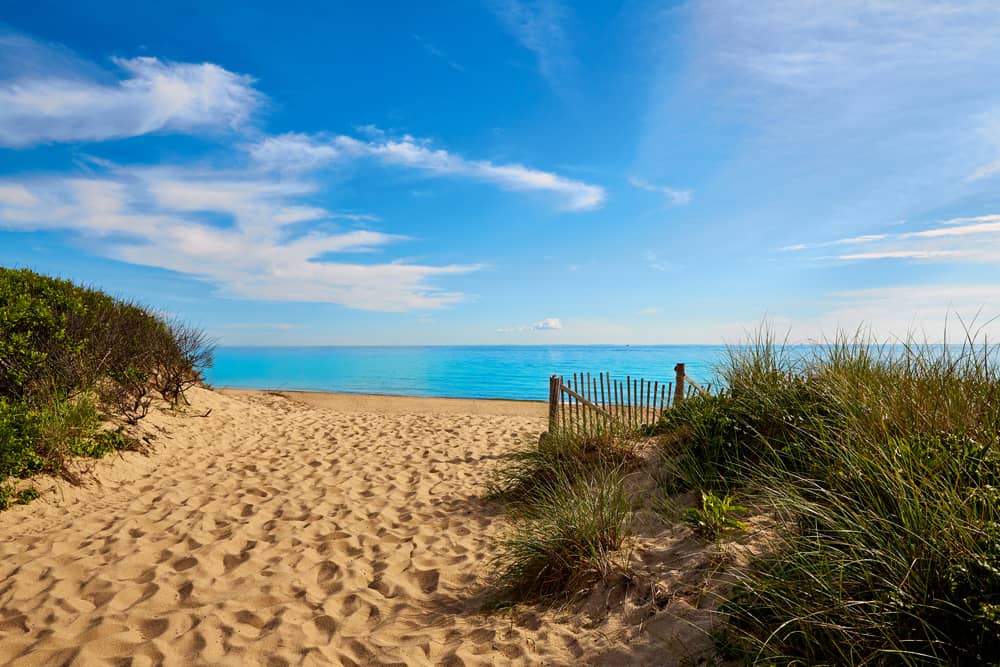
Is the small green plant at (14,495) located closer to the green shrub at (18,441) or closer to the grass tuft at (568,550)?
the green shrub at (18,441)

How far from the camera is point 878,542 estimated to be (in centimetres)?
247

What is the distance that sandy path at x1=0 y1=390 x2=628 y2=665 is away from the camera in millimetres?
3309

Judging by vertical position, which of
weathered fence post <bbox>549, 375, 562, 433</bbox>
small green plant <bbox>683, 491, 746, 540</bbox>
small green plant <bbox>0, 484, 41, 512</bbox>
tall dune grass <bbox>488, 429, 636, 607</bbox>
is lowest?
small green plant <bbox>0, 484, 41, 512</bbox>

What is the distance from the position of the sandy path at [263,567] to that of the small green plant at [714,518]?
52.6 inches

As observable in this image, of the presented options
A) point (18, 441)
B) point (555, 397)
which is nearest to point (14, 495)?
point (18, 441)

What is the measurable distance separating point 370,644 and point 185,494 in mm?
4760

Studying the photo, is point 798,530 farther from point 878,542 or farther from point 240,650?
point 240,650

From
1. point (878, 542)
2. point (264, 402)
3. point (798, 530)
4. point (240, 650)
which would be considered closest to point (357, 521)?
point (240, 650)

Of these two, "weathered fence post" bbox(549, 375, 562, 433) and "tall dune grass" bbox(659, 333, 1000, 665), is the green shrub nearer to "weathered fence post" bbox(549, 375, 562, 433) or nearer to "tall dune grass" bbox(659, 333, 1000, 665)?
"weathered fence post" bbox(549, 375, 562, 433)

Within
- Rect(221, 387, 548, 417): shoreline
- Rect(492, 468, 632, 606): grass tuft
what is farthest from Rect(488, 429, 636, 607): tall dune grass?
Rect(221, 387, 548, 417): shoreline

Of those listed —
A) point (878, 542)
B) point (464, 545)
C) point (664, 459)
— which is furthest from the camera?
point (664, 459)

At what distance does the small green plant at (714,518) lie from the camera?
3.77m

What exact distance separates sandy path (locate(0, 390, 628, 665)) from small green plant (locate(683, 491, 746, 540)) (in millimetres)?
1337

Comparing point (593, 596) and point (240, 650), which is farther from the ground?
point (593, 596)
